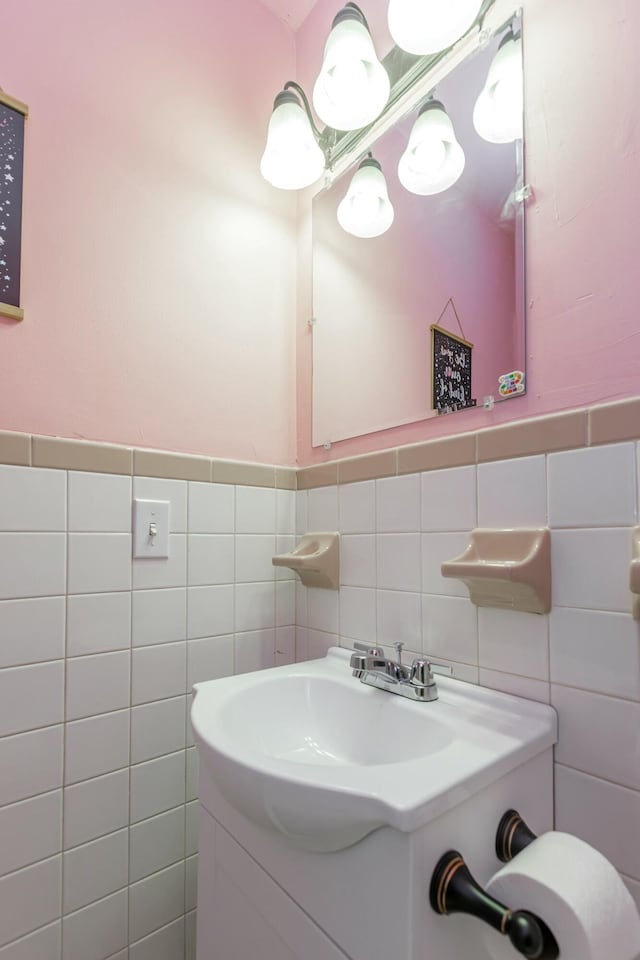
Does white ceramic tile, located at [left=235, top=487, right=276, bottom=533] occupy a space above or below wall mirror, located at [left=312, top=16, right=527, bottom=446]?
below

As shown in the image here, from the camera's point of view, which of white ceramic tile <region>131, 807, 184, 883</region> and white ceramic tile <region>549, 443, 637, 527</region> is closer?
white ceramic tile <region>549, 443, 637, 527</region>

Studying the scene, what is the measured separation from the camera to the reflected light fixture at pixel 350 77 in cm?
104

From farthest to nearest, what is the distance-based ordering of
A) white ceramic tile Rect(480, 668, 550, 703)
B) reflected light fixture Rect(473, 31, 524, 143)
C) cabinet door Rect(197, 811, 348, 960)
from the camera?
reflected light fixture Rect(473, 31, 524, 143), white ceramic tile Rect(480, 668, 550, 703), cabinet door Rect(197, 811, 348, 960)

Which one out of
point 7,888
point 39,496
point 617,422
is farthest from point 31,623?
point 617,422

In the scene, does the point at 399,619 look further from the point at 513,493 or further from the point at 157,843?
the point at 157,843

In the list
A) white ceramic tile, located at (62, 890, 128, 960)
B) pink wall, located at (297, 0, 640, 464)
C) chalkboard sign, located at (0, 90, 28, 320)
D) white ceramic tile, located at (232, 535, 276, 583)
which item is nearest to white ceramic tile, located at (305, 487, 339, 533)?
white ceramic tile, located at (232, 535, 276, 583)

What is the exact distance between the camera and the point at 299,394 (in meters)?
1.39

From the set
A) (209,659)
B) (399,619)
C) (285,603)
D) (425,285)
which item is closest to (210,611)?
(209,659)

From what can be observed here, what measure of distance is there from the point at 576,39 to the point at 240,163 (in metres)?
0.83

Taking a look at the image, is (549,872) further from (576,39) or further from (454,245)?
(576,39)

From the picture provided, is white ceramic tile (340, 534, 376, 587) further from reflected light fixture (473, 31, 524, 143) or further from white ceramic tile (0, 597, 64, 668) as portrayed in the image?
reflected light fixture (473, 31, 524, 143)

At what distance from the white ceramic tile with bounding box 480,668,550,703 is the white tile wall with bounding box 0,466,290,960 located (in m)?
0.63

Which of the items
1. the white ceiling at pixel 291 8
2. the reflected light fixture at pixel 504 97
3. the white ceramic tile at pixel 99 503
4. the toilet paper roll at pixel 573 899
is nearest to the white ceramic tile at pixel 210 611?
the white ceramic tile at pixel 99 503

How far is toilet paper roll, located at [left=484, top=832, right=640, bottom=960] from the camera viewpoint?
18.7 inches
